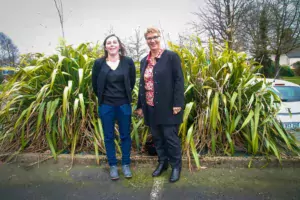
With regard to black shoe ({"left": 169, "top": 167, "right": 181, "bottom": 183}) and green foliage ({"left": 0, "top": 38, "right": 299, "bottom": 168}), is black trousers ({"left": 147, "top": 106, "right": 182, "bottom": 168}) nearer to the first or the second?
black shoe ({"left": 169, "top": 167, "right": 181, "bottom": 183})

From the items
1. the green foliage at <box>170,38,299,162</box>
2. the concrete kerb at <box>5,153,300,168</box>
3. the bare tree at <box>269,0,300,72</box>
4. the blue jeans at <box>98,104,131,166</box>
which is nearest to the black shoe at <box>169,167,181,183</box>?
the concrete kerb at <box>5,153,300,168</box>

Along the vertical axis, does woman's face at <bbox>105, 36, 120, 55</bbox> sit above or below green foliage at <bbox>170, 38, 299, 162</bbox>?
above

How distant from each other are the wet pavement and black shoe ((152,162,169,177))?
0.06m

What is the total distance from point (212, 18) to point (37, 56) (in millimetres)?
16246

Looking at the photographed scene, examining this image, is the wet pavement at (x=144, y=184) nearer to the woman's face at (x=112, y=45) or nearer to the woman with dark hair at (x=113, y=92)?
the woman with dark hair at (x=113, y=92)

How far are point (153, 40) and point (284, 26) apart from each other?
23.9m

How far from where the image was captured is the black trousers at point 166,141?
2.97 m

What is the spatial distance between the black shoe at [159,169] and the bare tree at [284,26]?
22.2m

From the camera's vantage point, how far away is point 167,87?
2.85 metres

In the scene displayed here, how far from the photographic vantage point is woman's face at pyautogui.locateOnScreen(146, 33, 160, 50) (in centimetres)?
283

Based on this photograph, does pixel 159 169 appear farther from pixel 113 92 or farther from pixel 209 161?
pixel 113 92

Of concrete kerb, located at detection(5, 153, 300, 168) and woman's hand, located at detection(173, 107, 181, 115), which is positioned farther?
concrete kerb, located at detection(5, 153, 300, 168)

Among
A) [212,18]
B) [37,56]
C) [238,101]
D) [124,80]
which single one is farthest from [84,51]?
[212,18]

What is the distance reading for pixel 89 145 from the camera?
3693 millimetres
